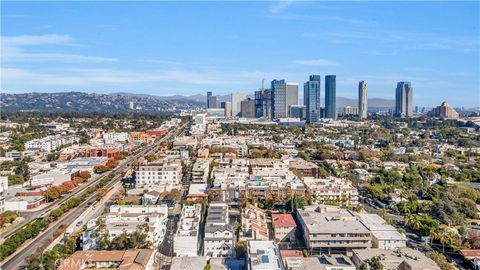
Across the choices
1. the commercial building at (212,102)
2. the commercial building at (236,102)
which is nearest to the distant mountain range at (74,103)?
the commercial building at (212,102)

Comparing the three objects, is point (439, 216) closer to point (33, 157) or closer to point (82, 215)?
point (82, 215)

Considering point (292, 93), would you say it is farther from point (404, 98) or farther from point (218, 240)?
point (218, 240)

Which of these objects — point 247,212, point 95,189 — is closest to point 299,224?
point 247,212

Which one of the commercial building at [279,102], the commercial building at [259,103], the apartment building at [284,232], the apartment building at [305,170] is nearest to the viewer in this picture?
the apartment building at [284,232]

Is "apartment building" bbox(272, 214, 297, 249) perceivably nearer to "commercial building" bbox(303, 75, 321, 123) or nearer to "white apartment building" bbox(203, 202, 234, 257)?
"white apartment building" bbox(203, 202, 234, 257)

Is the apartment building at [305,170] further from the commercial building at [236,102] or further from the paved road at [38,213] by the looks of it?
the commercial building at [236,102]

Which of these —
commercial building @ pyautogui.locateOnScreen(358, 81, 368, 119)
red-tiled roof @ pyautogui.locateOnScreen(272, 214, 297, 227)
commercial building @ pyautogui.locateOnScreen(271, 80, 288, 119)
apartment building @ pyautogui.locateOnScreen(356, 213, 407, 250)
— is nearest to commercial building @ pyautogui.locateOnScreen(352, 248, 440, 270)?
apartment building @ pyautogui.locateOnScreen(356, 213, 407, 250)

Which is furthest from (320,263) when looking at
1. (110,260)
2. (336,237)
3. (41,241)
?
(41,241)
